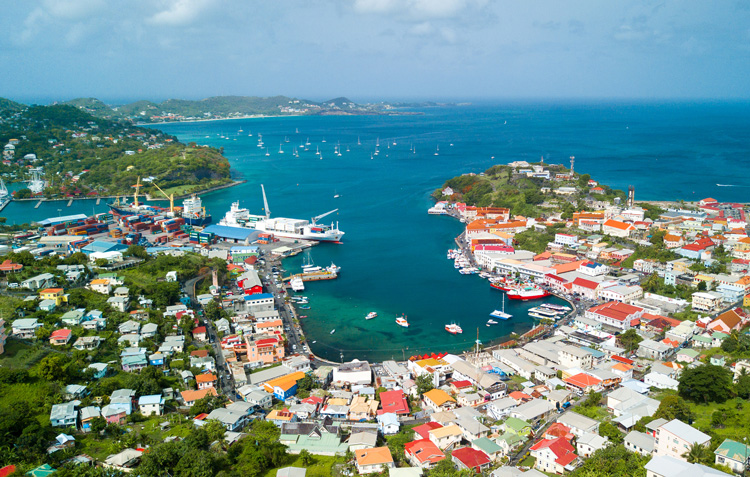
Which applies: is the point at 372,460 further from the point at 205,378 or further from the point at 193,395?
the point at 205,378

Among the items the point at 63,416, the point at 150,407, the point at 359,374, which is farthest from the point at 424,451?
the point at 63,416

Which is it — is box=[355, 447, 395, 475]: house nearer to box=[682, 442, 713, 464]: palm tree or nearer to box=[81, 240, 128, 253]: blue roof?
box=[682, 442, 713, 464]: palm tree

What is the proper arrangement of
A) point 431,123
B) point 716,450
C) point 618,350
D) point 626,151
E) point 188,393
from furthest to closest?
point 431,123, point 626,151, point 618,350, point 188,393, point 716,450

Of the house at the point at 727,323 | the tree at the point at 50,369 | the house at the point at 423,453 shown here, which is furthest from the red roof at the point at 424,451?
the house at the point at 727,323

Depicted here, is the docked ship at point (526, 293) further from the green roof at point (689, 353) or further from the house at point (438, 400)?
the house at point (438, 400)

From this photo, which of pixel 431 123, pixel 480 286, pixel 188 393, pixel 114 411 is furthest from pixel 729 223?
pixel 431 123

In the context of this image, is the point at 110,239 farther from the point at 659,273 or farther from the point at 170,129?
the point at 170,129

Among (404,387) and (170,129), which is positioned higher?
(170,129)
